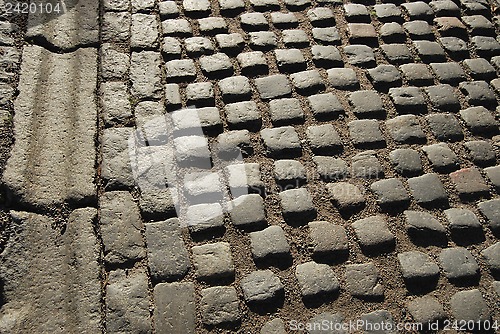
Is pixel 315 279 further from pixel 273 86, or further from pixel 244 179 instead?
pixel 273 86

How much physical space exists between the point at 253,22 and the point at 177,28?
59cm

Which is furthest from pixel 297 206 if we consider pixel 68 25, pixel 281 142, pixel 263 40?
pixel 68 25

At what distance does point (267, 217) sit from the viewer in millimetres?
3018

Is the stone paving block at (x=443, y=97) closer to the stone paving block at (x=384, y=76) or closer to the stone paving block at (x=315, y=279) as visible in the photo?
the stone paving block at (x=384, y=76)

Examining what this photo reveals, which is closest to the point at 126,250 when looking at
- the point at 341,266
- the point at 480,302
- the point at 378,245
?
the point at 341,266

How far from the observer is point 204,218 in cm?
297

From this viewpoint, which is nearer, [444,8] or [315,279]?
[315,279]

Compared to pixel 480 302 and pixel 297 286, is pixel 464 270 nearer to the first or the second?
pixel 480 302

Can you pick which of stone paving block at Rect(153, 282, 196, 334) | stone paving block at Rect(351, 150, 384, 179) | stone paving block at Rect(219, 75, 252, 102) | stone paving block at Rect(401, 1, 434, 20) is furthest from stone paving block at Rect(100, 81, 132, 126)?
stone paving block at Rect(401, 1, 434, 20)

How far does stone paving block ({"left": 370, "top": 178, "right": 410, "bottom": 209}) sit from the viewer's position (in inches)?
123

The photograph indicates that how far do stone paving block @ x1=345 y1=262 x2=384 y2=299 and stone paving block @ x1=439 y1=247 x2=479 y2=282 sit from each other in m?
0.37

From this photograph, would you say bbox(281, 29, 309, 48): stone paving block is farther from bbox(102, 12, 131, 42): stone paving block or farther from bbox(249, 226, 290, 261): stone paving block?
bbox(249, 226, 290, 261): stone paving block

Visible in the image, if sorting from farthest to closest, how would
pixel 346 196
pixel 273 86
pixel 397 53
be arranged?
pixel 397 53
pixel 273 86
pixel 346 196

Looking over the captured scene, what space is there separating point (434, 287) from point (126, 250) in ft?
5.16
